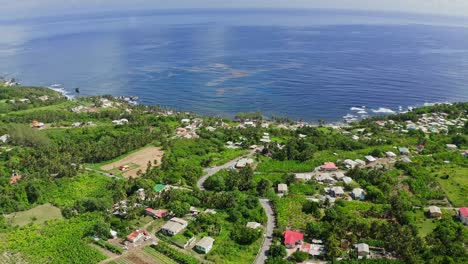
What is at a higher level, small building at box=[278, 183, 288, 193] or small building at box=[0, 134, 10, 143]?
small building at box=[278, 183, 288, 193]

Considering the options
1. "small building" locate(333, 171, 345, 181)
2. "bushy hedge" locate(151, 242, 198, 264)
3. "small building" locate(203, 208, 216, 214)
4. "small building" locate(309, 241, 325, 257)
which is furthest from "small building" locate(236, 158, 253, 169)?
"bushy hedge" locate(151, 242, 198, 264)

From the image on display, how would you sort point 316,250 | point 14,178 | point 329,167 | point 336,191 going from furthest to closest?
point 329,167 → point 14,178 → point 336,191 → point 316,250

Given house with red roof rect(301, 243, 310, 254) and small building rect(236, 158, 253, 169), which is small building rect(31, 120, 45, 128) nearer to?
small building rect(236, 158, 253, 169)

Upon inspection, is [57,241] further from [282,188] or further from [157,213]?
[282,188]

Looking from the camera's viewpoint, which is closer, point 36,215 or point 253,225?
point 253,225

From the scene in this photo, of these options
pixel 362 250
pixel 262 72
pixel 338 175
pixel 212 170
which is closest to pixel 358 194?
pixel 338 175

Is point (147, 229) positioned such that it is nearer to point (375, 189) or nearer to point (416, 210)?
point (375, 189)

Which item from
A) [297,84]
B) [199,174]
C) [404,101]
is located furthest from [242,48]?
[199,174]
